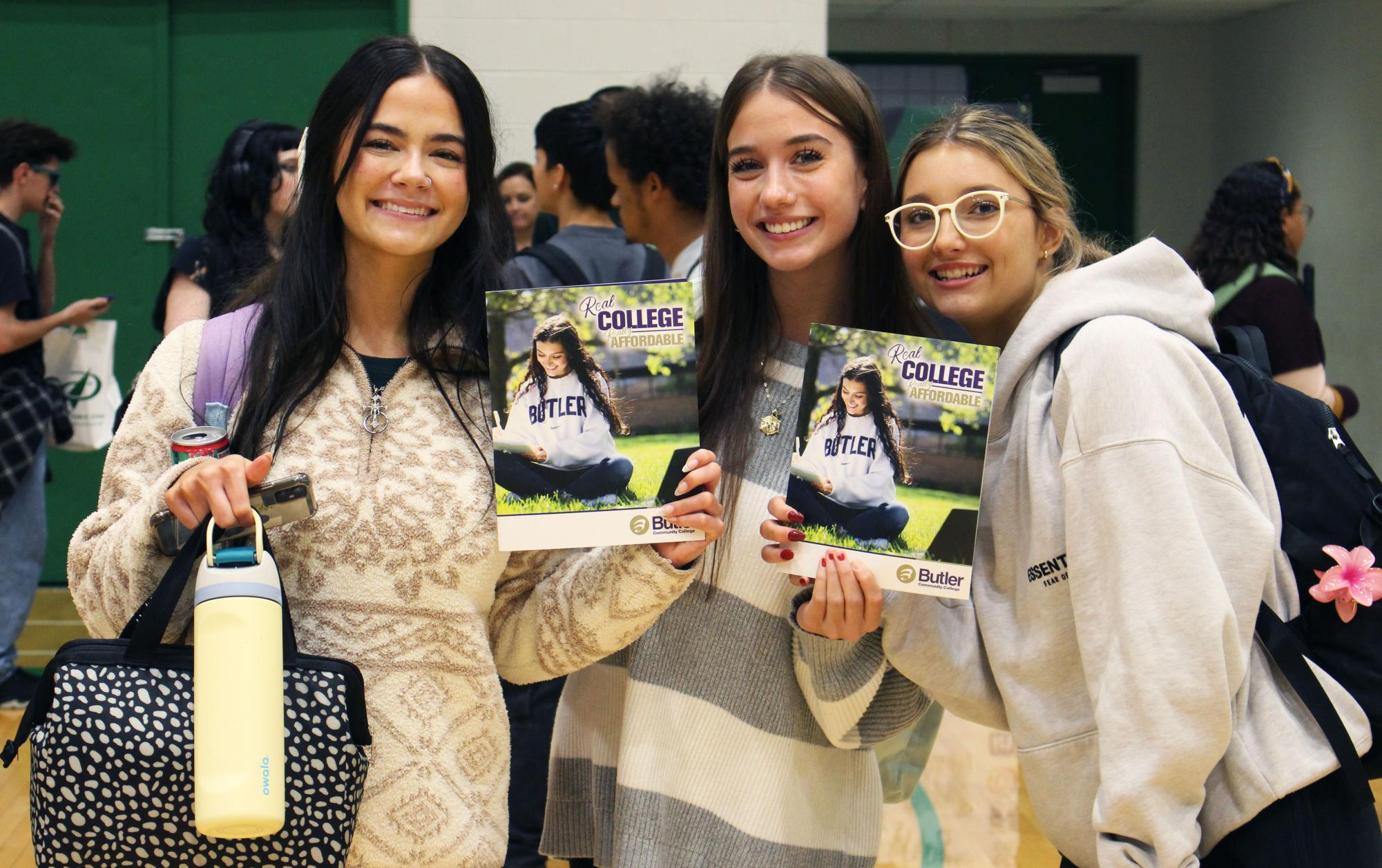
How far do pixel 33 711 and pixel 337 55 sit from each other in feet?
16.6

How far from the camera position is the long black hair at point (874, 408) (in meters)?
1.58

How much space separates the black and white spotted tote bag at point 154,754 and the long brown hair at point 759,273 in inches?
23.2

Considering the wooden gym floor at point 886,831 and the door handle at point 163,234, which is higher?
the door handle at point 163,234

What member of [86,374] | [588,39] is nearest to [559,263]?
[86,374]

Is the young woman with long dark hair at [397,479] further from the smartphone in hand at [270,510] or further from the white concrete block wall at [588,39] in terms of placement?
the white concrete block wall at [588,39]

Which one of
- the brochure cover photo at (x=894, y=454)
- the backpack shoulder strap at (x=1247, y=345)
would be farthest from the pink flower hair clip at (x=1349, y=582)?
the brochure cover photo at (x=894, y=454)

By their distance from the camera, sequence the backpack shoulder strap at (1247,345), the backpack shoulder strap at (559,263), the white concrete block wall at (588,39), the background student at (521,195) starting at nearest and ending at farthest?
the backpack shoulder strap at (1247,345) → the backpack shoulder strap at (559,263) → the background student at (521,195) → the white concrete block wall at (588,39)

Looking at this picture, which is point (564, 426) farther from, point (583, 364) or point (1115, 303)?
point (1115, 303)

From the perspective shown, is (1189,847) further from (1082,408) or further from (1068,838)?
(1082,408)

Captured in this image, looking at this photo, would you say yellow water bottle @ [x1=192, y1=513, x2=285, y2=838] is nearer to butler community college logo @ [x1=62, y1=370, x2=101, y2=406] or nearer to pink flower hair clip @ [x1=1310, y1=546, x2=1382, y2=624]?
pink flower hair clip @ [x1=1310, y1=546, x2=1382, y2=624]

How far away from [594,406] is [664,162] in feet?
A: 5.92

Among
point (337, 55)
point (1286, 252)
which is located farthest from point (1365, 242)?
point (337, 55)

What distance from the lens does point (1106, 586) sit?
146 cm

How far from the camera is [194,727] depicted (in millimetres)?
1304
